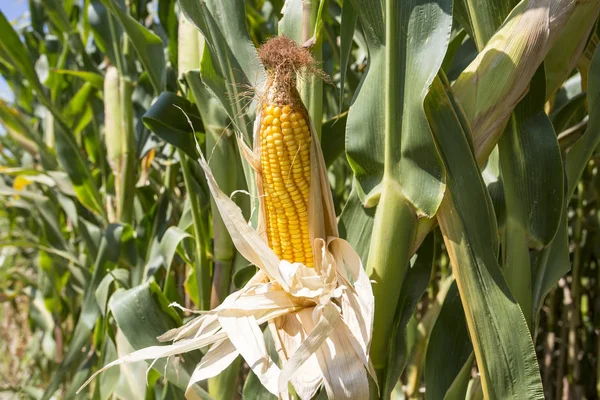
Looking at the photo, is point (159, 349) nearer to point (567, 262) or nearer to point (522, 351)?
point (522, 351)

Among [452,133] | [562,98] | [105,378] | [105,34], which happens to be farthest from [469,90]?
[105,34]

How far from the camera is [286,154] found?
573mm

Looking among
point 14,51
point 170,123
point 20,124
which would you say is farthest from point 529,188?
point 20,124

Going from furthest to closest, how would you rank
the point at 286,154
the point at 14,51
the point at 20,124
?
the point at 20,124, the point at 14,51, the point at 286,154

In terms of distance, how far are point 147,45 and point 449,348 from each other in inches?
28.6

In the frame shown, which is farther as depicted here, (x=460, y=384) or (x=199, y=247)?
(x=199, y=247)

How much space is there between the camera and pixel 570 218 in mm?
1570

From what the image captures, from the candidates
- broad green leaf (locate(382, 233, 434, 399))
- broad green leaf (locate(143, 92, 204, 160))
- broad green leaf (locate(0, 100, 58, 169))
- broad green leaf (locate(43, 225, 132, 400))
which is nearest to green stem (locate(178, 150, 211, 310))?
broad green leaf (locate(143, 92, 204, 160))

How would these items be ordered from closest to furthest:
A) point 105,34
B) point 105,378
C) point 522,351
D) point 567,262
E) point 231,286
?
point 522,351
point 567,262
point 231,286
point 105,378
point 105,34

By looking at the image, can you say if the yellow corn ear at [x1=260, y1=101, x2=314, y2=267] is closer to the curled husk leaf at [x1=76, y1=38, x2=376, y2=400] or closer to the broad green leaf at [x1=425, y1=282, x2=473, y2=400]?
the curled husk leaf at [x1=76, y1=38, x2=376, y2=400]

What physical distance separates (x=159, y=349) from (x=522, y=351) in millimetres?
386

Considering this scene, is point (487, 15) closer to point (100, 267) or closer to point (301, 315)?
point (301, 315)

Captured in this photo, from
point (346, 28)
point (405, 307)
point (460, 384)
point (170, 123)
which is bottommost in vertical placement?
point (460, 384)

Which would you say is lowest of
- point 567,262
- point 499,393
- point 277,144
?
point 499,393
